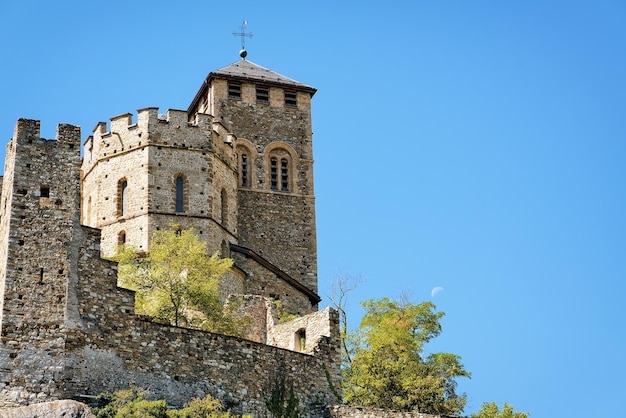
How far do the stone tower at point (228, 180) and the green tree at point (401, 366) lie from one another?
20.2 feet

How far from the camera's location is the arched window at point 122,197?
164 ft

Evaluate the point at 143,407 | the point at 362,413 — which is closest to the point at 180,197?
the point at 362,413

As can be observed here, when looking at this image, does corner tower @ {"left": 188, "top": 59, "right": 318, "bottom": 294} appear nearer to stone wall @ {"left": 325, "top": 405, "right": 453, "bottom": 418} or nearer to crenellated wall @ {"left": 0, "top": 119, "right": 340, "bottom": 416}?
stone wall @ {"left": 325, "top": 405, "right": 453, "bottom": 418}

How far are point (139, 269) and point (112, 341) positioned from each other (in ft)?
36.5

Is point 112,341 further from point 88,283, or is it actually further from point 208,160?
point 208,160

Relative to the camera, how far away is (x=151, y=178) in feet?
163

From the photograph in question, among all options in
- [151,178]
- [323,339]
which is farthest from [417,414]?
[151,178]

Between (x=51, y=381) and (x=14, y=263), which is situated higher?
(x=14, y=263)

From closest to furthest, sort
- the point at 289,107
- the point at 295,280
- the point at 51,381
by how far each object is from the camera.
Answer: the point at 51,381 < the point at 295,280 < the point at 289,107

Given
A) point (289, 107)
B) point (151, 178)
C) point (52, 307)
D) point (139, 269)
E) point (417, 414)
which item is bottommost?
point (417, 414)

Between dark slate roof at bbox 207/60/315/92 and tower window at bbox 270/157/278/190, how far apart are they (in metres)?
4.00

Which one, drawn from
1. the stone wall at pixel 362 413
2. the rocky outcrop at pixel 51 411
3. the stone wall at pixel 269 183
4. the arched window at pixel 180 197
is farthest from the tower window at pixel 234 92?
the rocky outcrop at pixel 51 411

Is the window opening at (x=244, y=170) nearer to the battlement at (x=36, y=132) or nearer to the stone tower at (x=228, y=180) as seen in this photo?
the stone tower at (x=228, y=180)

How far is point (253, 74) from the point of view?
6069 cm
